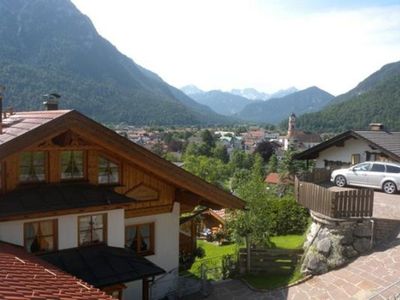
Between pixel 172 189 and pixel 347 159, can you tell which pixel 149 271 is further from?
pixel 347 159

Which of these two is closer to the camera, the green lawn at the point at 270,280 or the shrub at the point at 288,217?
the green lawn at the point at 270,280

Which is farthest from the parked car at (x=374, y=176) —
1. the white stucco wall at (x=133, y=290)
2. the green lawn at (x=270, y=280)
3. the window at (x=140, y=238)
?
the white stucco wall at (x=133, y=290)

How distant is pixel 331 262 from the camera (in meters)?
16.7

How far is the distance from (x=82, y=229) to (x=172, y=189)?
11.5 feet

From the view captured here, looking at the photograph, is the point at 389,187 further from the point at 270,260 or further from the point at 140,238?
the point at 140,238

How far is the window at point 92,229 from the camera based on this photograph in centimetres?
1203

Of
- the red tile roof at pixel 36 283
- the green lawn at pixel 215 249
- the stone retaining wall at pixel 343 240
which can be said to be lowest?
the green lawn at pixel 215 249

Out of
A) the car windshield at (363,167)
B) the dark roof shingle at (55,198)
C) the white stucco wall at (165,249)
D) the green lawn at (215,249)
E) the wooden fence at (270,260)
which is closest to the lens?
the dark roof shingle at (55,198)

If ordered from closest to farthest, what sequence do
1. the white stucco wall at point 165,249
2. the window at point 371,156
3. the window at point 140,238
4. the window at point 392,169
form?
1. the window at point 140,238
2. the white stucco wall at point 165,249
3. the window at point 392,169
4. the window at point 371,156

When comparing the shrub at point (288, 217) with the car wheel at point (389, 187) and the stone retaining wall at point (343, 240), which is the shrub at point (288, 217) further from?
the stone retaining wall at point (343, 240)

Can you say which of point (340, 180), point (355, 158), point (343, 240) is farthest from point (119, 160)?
point (355, 158)

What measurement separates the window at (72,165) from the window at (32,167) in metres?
0.54

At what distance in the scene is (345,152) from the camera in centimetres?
2983

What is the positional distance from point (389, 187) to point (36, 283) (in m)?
19.6
